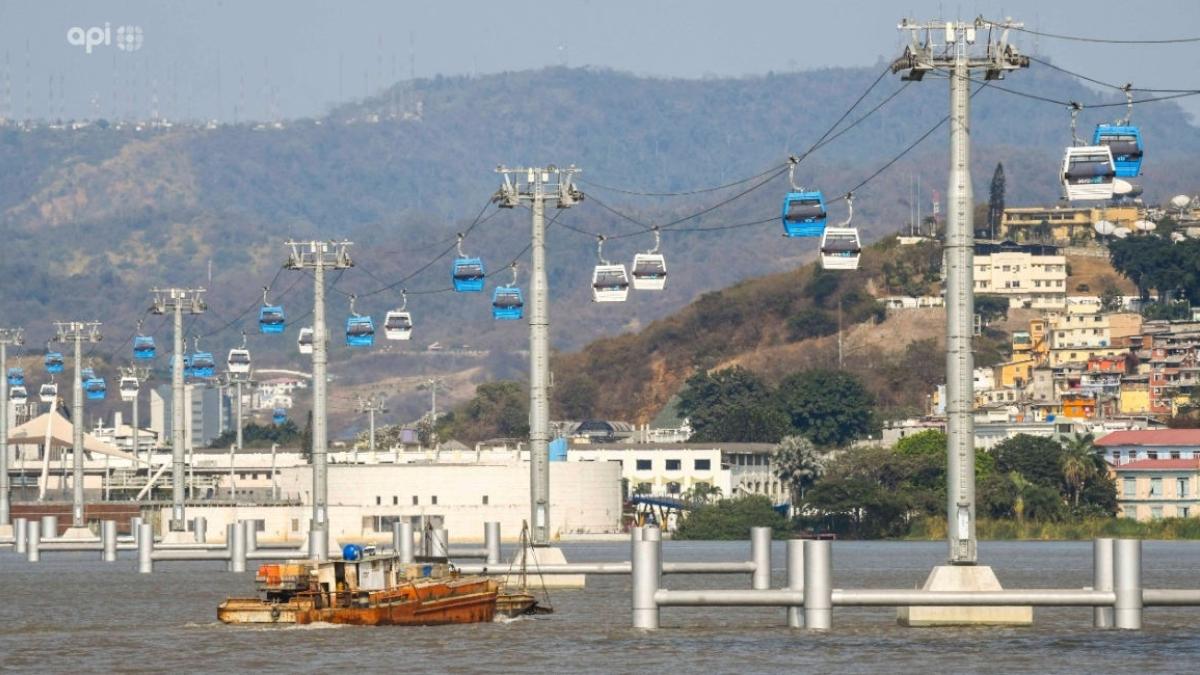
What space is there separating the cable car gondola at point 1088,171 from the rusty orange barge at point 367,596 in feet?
56.7

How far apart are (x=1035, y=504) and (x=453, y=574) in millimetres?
127807

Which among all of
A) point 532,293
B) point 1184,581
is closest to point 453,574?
point 532,293

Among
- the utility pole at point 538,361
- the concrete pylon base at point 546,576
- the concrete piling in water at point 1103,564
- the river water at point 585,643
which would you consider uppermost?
the utility pole at point 538,361

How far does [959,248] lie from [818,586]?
9.01 meters

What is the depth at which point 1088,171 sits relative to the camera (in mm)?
65875

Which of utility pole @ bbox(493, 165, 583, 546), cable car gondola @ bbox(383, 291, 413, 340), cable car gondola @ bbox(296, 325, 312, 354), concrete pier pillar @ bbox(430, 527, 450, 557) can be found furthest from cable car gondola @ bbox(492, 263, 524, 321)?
concrete pier pillar @ bbox(430, 527, 450, 557)

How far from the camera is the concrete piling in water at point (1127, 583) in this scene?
2190 inches

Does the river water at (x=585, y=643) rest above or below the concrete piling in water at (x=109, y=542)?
below

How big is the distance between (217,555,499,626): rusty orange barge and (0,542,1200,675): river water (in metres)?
0.80

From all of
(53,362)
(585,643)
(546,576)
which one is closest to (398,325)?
(546,576)

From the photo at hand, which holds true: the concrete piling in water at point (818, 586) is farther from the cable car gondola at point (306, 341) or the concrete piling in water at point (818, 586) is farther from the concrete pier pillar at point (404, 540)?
the cable car gondola at point (306, 341)

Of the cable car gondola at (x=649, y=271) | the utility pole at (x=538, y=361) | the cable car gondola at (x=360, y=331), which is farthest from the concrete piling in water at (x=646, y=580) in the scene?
the cable car gondola at (x=360, y=331)

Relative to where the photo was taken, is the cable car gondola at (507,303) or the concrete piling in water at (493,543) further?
the cable car gondola at (507,303)

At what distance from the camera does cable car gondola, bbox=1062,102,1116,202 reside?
65688mm
